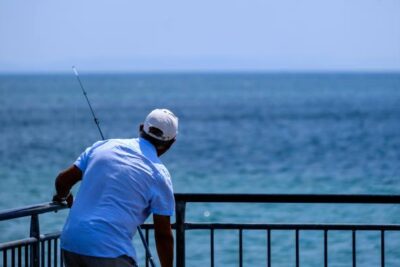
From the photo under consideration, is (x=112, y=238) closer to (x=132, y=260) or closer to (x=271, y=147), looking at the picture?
(x=132, y=260)

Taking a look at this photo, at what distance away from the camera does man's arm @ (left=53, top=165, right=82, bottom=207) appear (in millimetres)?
5891

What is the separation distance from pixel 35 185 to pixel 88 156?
26999mm

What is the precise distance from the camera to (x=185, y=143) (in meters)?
54.3

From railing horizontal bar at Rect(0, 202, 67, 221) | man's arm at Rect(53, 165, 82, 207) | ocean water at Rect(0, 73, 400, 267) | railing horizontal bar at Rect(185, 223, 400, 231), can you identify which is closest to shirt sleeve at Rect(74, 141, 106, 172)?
man's arm at Rect(53, 165, 82, 207)

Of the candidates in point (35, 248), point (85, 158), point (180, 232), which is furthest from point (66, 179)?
point (180, 232)

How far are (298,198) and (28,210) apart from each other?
1474 millimetres

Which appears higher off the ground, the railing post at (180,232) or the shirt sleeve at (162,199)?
the shirt sleeve at (162,199)

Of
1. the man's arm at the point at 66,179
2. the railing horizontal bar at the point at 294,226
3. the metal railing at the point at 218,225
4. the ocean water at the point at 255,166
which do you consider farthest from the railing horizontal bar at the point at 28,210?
the ocean water at the point at 255,166

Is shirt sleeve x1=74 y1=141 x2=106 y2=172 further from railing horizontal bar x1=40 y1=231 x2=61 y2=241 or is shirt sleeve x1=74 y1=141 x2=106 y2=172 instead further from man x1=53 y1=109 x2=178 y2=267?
railing horizontal bar x1=40 y1=231 x2=61 y2=241

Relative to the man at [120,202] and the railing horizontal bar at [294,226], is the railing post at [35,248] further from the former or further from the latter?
the man at [120,202]

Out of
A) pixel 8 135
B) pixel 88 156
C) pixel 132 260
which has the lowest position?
pixel 8 135

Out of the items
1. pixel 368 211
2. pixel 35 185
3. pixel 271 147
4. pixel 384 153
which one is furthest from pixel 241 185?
pixel 271 147

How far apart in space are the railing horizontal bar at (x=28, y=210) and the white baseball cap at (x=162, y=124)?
0.99m

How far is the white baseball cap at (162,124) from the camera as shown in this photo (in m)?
5.65
